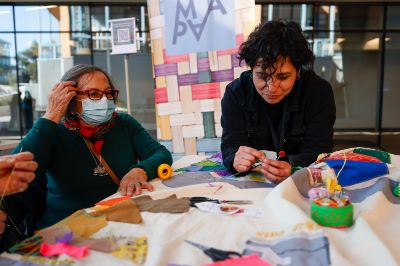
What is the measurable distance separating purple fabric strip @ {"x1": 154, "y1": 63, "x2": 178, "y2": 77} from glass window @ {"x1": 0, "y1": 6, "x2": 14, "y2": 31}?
6.59 metres

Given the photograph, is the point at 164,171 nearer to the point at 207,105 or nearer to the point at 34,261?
the point at 34,261

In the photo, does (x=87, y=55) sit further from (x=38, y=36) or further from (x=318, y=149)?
(x=318, y=149)

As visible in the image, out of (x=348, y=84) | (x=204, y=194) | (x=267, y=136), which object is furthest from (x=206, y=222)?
(x=348, y=84)

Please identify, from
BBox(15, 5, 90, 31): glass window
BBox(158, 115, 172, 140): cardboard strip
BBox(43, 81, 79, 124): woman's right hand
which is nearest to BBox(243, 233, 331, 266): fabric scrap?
BBox(43, 81, 79, 124): woman's right hand

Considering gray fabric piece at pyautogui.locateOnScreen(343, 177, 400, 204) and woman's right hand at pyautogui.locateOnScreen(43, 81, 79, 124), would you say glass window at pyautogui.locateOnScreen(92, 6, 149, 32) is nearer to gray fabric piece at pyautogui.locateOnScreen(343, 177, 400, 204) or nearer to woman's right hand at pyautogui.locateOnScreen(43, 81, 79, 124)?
woman's right hand at pyautogui.locateOnScreen(43, 81, 79, 124)

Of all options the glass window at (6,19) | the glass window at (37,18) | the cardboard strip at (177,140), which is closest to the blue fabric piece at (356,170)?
the cardboard strip at (177,140)

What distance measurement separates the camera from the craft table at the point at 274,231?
2.45 ft

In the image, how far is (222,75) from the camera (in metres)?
3.48

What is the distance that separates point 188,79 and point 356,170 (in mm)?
2421

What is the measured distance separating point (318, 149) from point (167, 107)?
2183 mm

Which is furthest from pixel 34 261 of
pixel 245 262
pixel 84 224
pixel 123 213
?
pixel 245 262

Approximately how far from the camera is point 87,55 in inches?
384

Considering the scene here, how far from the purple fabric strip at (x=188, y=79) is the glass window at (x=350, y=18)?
25.0 ft

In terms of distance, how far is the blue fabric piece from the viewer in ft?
4.17
